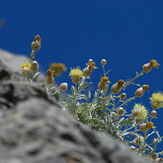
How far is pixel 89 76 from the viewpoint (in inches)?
205

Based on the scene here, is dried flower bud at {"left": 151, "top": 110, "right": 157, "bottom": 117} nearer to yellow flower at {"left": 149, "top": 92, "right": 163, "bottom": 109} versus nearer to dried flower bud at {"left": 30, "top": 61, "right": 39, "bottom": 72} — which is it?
yellow flower at {"left": 149, "top": 92, "right": 163, "bottom": 109}

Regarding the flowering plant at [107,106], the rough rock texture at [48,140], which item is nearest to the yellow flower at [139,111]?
the flowering plant at [107,106]

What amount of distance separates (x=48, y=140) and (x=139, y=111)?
3.04 metres

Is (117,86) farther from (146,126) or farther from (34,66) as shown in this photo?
(34,66)

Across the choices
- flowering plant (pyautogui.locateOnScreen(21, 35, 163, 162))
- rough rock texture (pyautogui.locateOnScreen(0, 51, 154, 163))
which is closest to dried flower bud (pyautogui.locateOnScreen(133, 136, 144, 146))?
flowering plant (pyautogui.locateOnScreen(21, 35, 163, 162))

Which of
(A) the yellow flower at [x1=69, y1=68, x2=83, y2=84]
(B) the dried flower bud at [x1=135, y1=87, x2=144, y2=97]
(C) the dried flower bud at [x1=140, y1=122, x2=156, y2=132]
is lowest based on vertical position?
(C) the dried flower bud at [x1=140, y1=122, x2=156, y2=132]

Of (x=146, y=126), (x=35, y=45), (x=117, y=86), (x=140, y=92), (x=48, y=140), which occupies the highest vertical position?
(x=35, y=45)

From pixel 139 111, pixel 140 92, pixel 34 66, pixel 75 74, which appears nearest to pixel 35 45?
pixel 34 66

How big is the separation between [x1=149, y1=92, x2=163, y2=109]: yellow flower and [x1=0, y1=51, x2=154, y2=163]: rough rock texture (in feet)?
9.98

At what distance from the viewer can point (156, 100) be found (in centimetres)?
494

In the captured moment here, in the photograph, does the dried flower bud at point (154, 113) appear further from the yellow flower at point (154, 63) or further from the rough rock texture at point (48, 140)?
the rough rock texture at point (48, 140)

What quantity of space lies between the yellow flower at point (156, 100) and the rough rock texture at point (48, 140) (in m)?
3.04

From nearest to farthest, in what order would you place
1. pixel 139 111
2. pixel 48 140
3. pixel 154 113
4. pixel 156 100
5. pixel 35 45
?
pixel 48 140 → pixel 139 111 → pixel 156 100 → pixel 154 113 → pixel 35 45

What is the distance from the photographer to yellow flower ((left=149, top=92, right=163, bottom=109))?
16.1 feet
